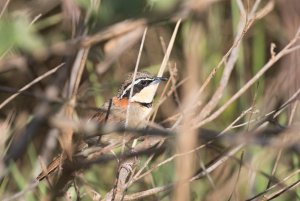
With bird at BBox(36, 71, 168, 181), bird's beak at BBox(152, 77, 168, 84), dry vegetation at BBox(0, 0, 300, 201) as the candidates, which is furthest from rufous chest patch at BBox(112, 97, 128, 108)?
bird's beak at BBox(152, 77, 168, 84)

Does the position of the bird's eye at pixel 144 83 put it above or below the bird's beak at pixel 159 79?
above

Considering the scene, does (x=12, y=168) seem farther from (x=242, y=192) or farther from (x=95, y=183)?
(x=242, y=192)

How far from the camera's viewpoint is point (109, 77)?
5.64 m

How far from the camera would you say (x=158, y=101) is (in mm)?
3709

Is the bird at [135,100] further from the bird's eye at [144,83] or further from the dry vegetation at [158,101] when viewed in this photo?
the dry vegetation at [158,101]

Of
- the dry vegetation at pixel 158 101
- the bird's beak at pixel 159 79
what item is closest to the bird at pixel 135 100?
the bird's beak at pixel 159 79

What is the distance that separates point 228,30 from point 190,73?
4.20m

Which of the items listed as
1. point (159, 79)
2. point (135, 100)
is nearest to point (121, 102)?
point (135, 100)

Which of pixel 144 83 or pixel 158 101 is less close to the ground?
pixel 144 83

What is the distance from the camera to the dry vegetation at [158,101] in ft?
7.22

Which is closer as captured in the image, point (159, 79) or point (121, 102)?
point (159, 79)

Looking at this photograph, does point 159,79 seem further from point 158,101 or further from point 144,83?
point 158,101

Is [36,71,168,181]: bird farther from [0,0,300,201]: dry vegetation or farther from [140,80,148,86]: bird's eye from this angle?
[0,0,300,201]: dry vegetation

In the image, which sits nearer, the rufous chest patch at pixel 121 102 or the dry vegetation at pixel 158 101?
the dry vegetation at pixel 158 101
